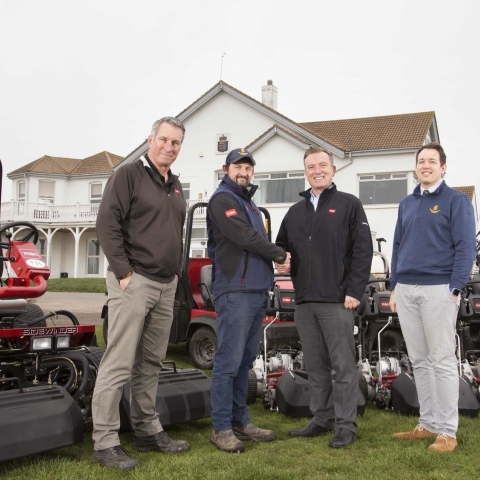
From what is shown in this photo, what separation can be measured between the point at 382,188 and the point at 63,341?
792 inches

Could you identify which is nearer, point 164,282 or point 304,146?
point 164,282

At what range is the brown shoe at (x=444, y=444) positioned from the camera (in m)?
4.43

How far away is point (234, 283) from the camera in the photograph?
4.50 meters

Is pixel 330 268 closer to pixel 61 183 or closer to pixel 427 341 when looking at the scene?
pixel 427 341

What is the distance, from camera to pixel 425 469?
4.07m

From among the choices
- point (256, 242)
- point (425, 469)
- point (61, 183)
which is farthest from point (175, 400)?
point (61, 183)

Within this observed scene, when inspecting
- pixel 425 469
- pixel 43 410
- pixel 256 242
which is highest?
pixel 256 242

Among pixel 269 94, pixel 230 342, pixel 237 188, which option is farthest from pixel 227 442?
pixel 269 94

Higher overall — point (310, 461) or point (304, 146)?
point (304, 146)

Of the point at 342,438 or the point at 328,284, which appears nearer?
the point at 342,438

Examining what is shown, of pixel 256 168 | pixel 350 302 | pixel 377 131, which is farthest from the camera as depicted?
pixel 256 168

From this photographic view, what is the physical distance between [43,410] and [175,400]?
1.14m

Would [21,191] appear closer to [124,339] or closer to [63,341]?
[63,341]

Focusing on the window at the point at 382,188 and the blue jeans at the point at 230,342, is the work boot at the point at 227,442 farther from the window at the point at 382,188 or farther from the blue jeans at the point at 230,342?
the window at the point at 382,188
